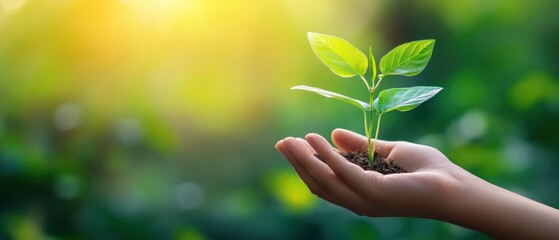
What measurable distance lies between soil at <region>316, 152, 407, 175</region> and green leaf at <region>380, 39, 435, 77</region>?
11 centimetres

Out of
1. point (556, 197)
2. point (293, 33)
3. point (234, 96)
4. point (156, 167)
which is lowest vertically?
point (556, 197)

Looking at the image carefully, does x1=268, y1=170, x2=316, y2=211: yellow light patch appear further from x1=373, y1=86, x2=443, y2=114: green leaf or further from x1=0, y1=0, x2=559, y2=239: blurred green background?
x1=373, y1=86, x2=443, y2=114: green leaf

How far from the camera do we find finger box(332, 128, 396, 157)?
2.94ft

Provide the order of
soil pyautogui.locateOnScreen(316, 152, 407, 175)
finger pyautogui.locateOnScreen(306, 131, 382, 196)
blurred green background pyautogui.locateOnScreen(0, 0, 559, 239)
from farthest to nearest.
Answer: blurred green background pyautogui.locateOnScreen(0, 0, 559, 239) < soil pyautogui.locateOnScreen(316, 152, 407, 175) < finger pyautogui.locateOnScreen(306, 131, 382, 196)

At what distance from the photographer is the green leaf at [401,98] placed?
2.60 ft

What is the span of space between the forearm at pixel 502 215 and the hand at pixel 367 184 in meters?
0.02

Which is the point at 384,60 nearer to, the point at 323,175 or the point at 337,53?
the point at 337,53

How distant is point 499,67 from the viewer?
144 centimetres

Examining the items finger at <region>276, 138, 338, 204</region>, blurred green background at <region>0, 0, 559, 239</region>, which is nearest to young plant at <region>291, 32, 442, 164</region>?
finger at <region>276, 138, 338, 204</region>

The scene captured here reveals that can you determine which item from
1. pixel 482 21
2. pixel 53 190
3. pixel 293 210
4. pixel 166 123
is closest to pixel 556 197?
pixel 482 21

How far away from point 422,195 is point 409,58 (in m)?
0.18

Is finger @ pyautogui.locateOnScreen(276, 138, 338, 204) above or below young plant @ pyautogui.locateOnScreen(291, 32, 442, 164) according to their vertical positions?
below

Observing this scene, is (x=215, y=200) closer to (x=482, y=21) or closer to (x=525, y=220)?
(x=482, y=21)

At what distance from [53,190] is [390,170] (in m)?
0.86
